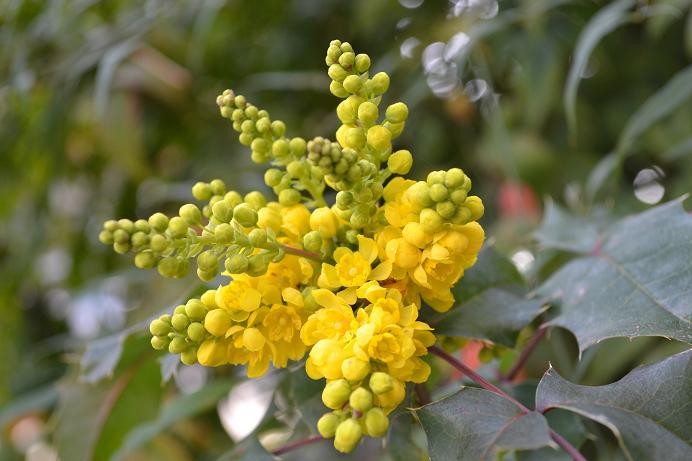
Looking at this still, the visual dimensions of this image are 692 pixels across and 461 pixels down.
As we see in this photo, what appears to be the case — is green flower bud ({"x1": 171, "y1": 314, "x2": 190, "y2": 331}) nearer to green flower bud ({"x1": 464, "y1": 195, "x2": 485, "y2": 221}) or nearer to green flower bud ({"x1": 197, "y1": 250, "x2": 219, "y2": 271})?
green flower bud ({"x1": 197, "y1": 250, "x2": 219, "y2": 271})

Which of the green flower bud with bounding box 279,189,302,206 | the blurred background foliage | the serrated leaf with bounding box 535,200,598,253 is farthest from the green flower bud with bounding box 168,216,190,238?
the blurred background foliage

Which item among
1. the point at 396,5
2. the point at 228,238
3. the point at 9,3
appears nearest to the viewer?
the point at 228,238

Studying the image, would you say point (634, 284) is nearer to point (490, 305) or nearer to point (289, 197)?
point (490, 305)

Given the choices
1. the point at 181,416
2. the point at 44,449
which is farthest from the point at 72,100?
the point at 181,416

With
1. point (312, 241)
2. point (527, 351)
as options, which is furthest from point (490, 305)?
point (312, 241)

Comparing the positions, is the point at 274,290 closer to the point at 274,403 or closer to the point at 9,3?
the point at 274,403

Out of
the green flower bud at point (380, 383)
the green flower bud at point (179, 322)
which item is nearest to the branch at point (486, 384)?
the green flower bud at point (380, 383)
